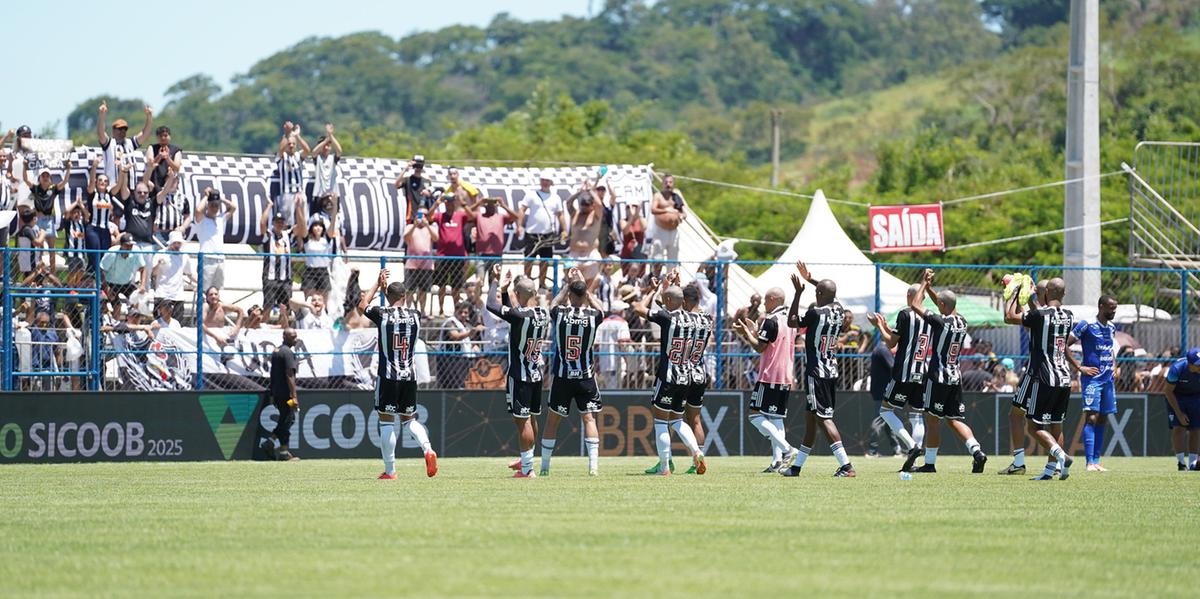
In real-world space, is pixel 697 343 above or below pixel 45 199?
below

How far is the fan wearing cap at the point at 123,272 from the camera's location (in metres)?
22.9

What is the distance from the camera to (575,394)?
1806 centimetres

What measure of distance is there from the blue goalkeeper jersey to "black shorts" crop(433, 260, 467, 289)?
8782mm

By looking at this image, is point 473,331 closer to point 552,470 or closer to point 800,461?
point 552,470

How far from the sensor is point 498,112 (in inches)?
5842

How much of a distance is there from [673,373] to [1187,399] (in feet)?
23.2

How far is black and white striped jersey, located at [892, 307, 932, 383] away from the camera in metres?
19.4

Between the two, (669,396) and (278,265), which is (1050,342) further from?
(278,265)

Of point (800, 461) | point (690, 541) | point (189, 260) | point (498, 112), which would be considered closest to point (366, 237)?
point (189, 260)

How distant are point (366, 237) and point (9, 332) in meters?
7.46

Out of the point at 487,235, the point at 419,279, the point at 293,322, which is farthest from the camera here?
the point at 487,235

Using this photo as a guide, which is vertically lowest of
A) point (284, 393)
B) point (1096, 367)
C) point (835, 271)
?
point (284, 393)

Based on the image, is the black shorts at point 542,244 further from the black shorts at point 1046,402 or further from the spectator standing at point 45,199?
the black shorts at point 1046,402

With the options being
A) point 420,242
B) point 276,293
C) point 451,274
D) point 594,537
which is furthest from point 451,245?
point 594,537
